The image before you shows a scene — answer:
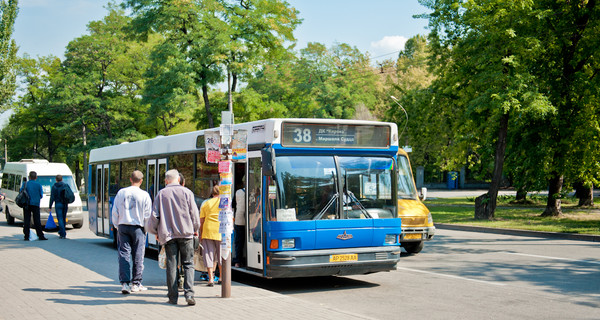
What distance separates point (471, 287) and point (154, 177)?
309 inches

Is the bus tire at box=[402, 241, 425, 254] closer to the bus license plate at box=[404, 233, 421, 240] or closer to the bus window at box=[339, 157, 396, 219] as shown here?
the bus license plate at box=[404, 233, 421, 240]

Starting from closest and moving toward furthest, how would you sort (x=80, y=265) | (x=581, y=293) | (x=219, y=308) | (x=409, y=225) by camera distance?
(x=219, y=308) → (x=581, y=293) → (x=80, y=265) → (x=409, y=225)

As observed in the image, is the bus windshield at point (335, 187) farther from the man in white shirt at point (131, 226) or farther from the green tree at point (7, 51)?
the green tree at point (7, 51)

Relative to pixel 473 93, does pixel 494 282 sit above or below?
below

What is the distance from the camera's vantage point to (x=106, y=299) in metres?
8.57

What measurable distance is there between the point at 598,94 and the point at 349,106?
24972mm

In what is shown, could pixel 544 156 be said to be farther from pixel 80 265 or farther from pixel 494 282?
pixel 80 265

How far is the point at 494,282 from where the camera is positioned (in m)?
10.9

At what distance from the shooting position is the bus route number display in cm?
1018

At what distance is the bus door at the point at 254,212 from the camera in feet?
33.2

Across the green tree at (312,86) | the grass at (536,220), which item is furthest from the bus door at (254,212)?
the green tree at (312,86)

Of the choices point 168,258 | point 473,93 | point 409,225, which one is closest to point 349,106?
point 473,93

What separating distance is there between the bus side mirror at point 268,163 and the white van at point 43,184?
54.6 ft

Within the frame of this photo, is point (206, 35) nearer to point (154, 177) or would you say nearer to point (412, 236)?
point (154, 177)
